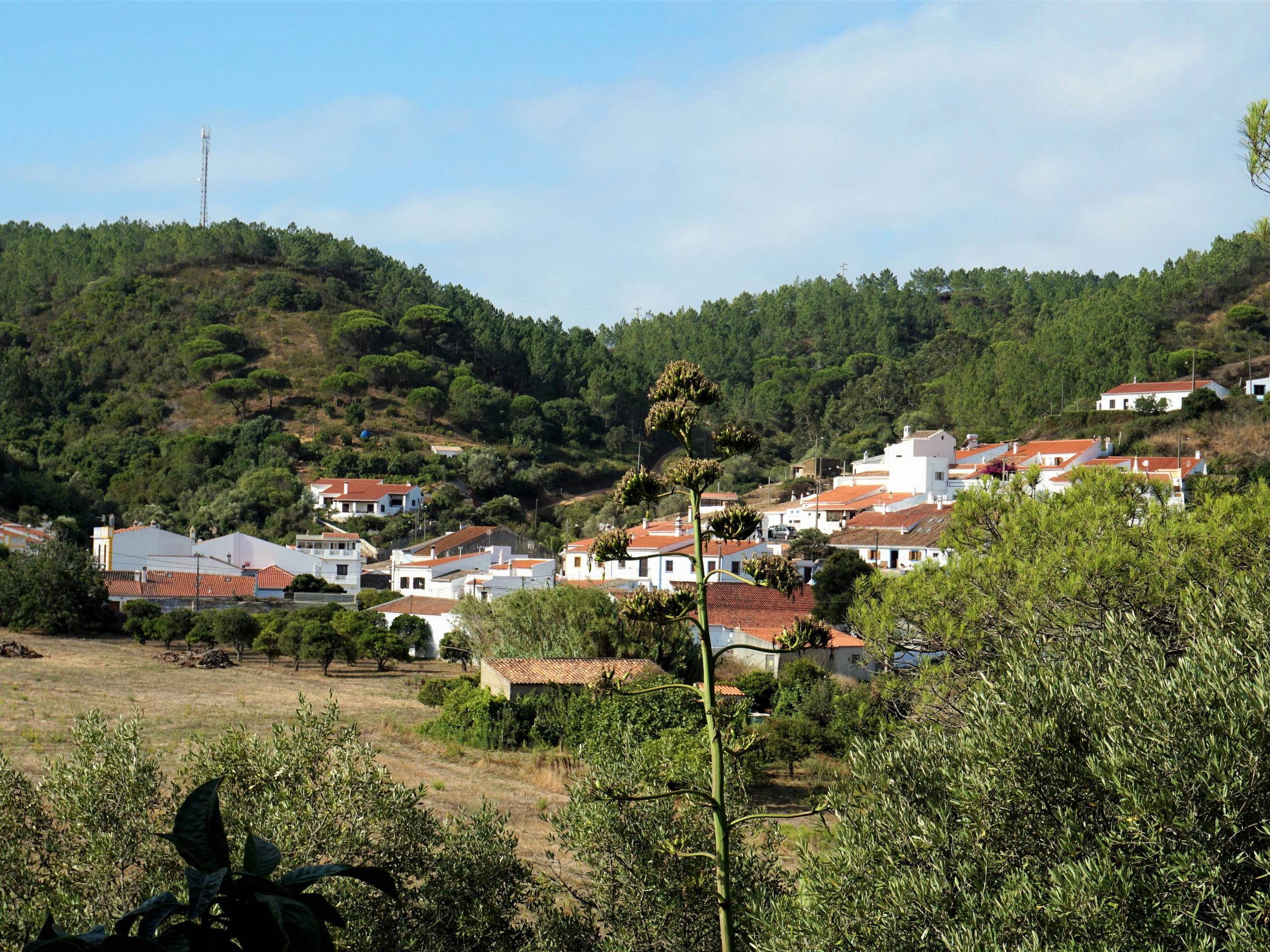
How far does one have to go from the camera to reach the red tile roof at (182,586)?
1870 inches

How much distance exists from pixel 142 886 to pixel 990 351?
341ft

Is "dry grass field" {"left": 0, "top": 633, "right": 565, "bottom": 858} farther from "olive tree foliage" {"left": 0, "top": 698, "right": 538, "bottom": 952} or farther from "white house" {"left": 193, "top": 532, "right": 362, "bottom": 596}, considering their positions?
"white house" {"left": 193, "top": 532, "right": 362, "bottom": 596}

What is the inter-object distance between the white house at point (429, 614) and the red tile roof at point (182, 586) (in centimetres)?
890

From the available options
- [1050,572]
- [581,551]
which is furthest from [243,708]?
[581,551]

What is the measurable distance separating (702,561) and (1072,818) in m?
2.85

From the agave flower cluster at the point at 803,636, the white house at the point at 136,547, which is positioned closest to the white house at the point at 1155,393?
the white house at the point at 136,547

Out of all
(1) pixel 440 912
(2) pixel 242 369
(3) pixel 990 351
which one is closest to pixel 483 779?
(1) pixel 440 912

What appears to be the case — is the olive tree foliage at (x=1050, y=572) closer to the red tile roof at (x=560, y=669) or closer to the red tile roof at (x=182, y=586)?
the red tile roof at (x=560, y=669)

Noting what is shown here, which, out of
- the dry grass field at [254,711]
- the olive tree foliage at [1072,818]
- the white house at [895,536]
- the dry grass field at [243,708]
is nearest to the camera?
the olive tree foliage at [1072,818]

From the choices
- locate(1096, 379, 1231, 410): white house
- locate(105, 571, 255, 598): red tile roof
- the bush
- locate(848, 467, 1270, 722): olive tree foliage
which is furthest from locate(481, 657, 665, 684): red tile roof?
locate(1096, 379, 1231, 410): white house

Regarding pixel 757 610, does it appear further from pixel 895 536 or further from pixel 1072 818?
pixel 1072 818

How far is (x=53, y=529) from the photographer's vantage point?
Answer: 6075 cm

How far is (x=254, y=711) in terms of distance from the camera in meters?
28.1

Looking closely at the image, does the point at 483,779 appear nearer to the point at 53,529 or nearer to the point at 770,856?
the point at 770,856
